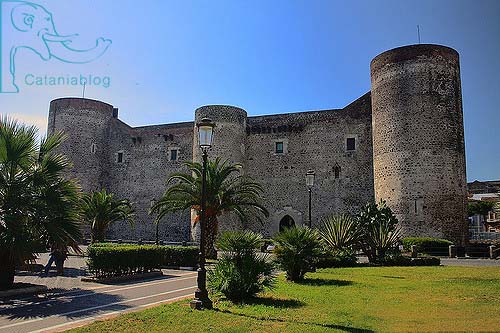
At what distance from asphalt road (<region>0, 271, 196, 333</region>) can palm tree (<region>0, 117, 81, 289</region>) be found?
1155mm

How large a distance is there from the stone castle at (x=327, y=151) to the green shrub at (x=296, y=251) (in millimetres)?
13687

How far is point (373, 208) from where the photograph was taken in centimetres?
2048

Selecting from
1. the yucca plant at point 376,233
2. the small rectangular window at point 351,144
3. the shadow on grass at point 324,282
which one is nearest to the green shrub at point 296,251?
the shadow on grass at point 324,282

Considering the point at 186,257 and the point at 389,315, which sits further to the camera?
the point at 186,257

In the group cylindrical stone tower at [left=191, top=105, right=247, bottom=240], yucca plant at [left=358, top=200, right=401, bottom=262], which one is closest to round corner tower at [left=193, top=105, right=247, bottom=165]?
cylindrical stone tower at [left=191, top=105, right=247, bottom=240]

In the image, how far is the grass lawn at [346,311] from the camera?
7.44m

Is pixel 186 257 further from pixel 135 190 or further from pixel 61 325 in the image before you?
pixel 135 190

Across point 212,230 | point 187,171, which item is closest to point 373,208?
point 212,230

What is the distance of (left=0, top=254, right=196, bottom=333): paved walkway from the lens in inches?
313

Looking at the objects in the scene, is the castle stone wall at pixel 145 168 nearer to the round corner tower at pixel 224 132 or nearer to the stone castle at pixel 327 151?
the stone castle at pixel 327 151

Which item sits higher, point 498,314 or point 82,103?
point 82,103

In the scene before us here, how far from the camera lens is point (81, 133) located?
38.6m

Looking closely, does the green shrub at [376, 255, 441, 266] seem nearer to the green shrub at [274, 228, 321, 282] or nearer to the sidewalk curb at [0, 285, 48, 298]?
the green shrub at [274, 228, 321, 282]

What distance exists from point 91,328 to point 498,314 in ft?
23.6
